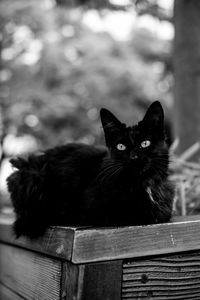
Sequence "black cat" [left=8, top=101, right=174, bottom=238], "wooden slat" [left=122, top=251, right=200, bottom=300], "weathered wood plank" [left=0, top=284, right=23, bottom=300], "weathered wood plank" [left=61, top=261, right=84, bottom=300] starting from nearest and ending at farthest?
"weathered wood plank" [left=61, top=261, right=84, bottom=300] < "wooden slat" [left=122, top=251, right=200, bottom=300] < "black cat" [left=8, top=101, right=174, bottom=238] < "weathered wood plank" [left=0, top=284, right=23, bottom=300]

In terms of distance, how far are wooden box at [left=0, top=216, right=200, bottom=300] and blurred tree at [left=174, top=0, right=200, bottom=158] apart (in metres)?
1.65

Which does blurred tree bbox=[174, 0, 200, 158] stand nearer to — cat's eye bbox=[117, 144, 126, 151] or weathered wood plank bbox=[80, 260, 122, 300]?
cat's eye bbox=[117, 144, 126, 151]

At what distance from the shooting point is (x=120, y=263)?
1266mm

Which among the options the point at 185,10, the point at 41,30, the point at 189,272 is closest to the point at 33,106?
the point at 41,30

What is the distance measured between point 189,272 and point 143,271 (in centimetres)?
20

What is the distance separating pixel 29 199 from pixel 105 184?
37 cm

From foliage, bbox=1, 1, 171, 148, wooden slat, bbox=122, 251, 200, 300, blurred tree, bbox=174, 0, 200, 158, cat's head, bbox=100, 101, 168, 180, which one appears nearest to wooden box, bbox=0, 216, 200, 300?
wooden slat, bbox=122, 251, 200, 300

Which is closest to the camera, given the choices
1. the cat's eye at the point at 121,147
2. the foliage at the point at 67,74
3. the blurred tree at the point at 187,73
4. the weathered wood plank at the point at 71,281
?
the weathered wood plank at the point at 71,281

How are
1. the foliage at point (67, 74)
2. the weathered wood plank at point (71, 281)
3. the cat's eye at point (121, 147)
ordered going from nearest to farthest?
the weathered wood plank at point (71, 281), the cat's eye at point (121, 147), the foliage at point (67, 74)

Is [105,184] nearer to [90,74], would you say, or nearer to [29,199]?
[29,199]

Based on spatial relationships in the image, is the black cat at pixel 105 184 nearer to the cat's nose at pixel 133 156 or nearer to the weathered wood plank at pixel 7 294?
the cat's nose at pixel 133 156

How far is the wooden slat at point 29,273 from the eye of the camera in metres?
1.40

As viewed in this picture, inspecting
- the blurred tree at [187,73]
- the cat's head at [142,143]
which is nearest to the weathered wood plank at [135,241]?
the cat's head at [142,143]

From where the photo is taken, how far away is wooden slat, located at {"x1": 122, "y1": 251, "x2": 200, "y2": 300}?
4.27ft
